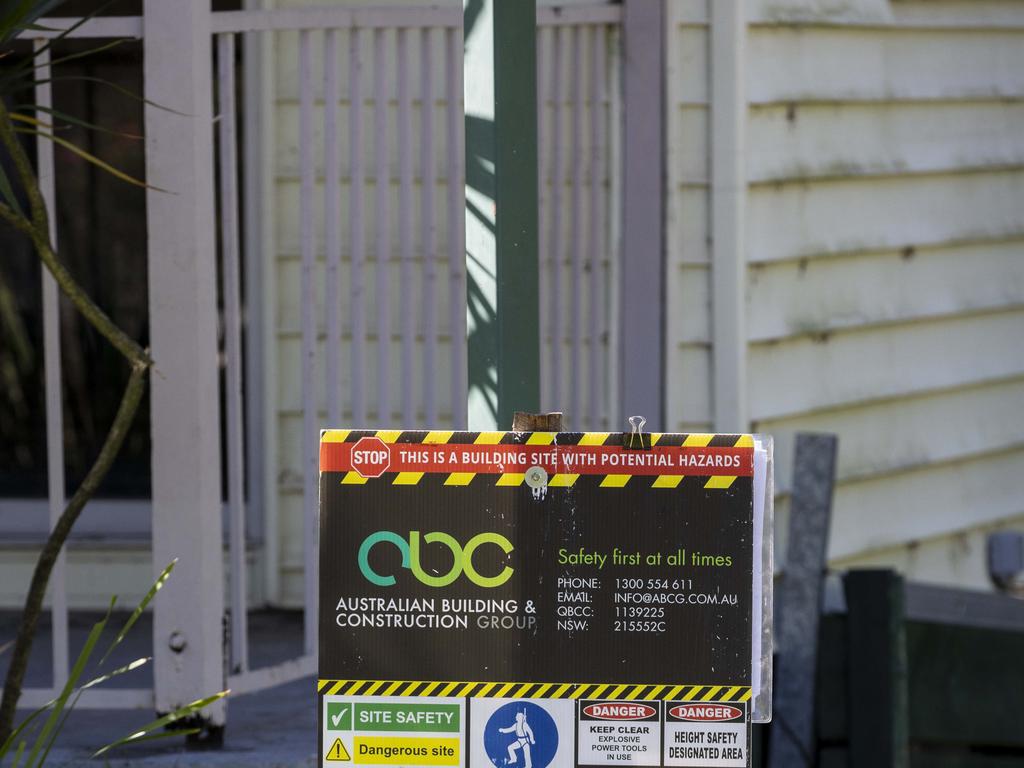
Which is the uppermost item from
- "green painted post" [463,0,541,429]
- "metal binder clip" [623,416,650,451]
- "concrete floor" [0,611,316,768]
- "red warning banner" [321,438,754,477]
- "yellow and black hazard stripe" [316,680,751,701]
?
"green painted post" [463,0,541,429]

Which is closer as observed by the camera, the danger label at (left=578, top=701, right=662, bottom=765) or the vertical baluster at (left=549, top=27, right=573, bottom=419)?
the danger label at (left=578, top=701, right=662, bottom=765)

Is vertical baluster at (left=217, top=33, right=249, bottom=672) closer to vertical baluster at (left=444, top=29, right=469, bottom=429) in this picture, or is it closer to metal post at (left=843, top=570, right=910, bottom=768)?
vertical baluster at (left=444, top=29, right=469, bottom=429)

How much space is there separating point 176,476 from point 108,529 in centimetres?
183

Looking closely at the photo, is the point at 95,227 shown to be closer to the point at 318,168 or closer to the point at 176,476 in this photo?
the point at 318,168

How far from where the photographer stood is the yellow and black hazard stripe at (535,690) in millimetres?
1805

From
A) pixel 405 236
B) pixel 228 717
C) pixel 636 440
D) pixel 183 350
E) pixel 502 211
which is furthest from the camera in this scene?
pixel 405 236

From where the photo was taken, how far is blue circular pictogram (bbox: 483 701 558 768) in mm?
1816

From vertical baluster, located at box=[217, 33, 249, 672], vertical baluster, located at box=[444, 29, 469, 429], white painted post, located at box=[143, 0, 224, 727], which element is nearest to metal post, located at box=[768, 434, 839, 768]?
vertical baluster, located at box=[444, 29, 469, 429]

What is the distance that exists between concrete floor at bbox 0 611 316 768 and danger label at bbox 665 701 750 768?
150 cm

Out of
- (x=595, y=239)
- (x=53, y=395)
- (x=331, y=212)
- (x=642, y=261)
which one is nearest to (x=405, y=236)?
(x=331, y=212)

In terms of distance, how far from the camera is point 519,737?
71.7 inches

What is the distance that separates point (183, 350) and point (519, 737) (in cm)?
160

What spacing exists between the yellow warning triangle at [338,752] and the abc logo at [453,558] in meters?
0.21

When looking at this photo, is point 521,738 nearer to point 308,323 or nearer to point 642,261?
point 308,323
